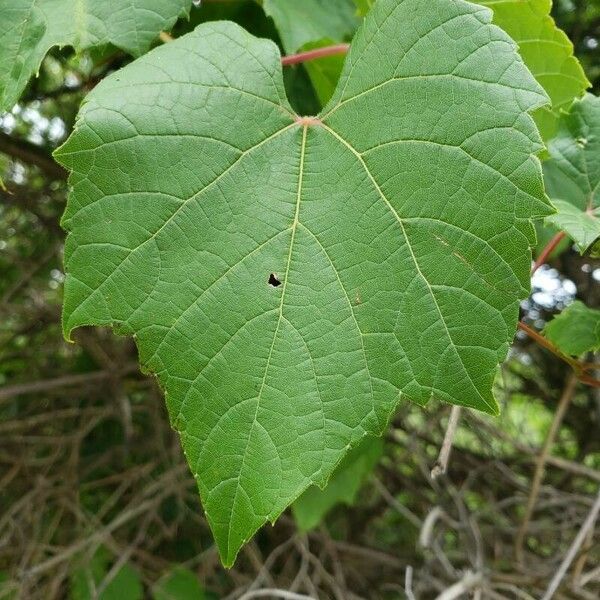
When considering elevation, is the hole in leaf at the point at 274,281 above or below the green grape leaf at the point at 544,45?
below

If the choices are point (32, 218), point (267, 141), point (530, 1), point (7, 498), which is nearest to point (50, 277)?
point (32, 218)

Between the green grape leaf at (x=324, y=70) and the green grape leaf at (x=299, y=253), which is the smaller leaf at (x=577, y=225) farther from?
the green grape leaf at (x=324, y=70)

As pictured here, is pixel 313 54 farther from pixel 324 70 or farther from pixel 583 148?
pixel 583 148

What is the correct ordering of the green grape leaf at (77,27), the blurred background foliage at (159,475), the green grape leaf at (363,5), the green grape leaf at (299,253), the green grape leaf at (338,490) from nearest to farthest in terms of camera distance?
the green grape leaf at (299,253), the green grape leaf at (77,27), the green grape leaf at (363,5), the green grape leaf at (338,490), the blurred background foliage at (159,475)

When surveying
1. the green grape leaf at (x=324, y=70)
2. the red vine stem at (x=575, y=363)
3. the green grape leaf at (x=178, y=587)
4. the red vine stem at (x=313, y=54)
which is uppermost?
the red vine stem at (x=313, y=54)

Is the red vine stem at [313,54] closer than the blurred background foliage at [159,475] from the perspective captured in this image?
Yes

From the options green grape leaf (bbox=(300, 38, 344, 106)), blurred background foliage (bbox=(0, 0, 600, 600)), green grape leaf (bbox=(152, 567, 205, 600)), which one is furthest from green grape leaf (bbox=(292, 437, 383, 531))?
green grape leaf (bbox=(300, 38, 344, 106))

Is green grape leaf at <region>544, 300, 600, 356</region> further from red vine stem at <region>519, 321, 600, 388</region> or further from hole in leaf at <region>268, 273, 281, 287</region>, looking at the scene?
hole in leaf at <region>268, 273, 281, 287</region>

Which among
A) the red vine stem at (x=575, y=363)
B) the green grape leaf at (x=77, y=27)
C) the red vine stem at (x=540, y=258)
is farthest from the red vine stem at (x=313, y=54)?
the red vine stem at (x=575, y=363)
